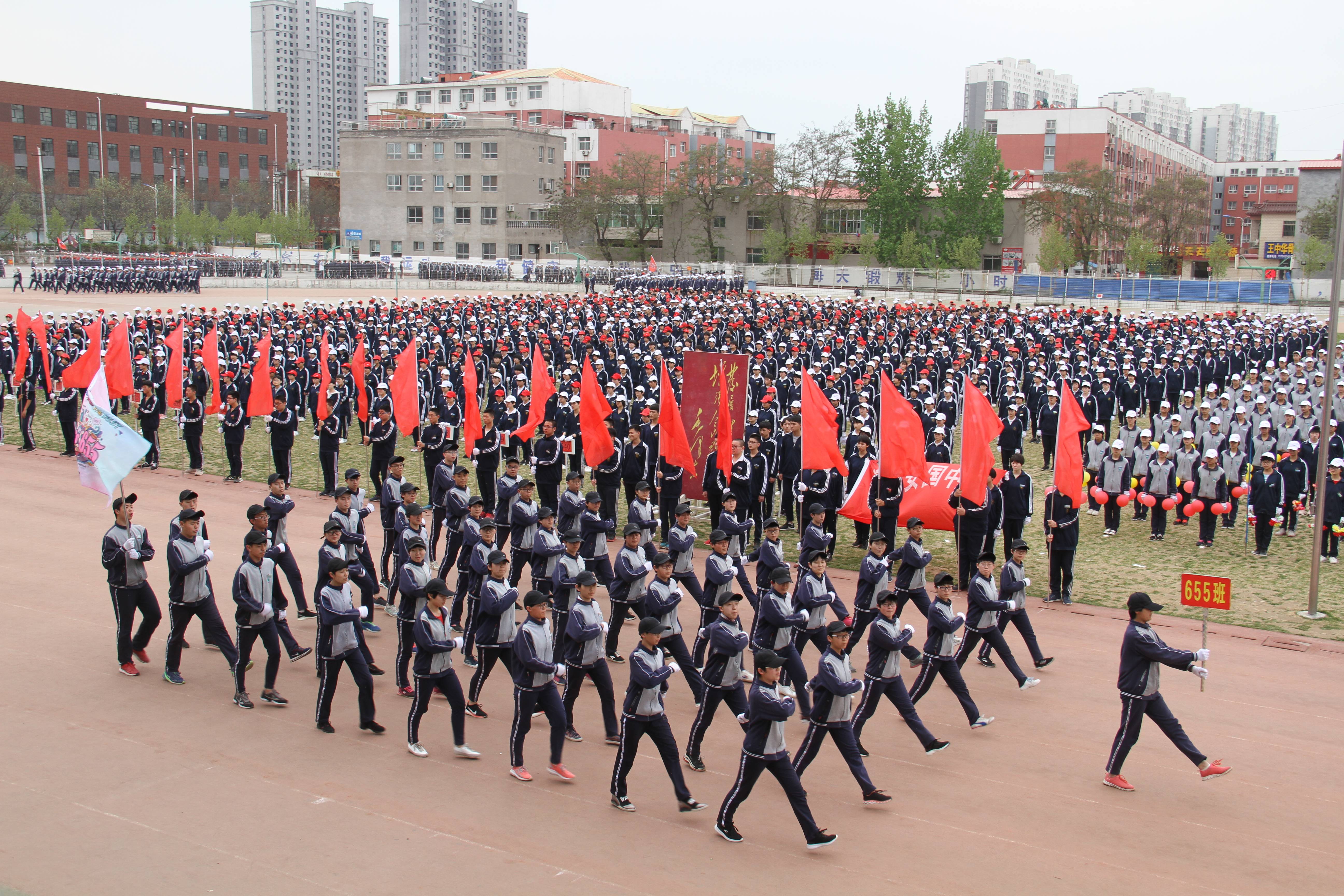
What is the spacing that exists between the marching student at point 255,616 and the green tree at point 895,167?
6447 cm

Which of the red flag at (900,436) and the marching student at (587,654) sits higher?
the red flag at (900,436)

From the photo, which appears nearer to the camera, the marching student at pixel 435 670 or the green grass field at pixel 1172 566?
the marching student at pixel 435 670

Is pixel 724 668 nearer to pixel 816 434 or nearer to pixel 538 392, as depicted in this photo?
pixel 816 434

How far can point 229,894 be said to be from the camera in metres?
6.87

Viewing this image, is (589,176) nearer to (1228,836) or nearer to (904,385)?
(904,385)

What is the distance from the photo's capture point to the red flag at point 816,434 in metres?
14.2

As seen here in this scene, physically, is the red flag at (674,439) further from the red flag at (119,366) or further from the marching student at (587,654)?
the red flag at (119,366)

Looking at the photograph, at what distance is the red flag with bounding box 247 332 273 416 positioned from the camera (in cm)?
2058

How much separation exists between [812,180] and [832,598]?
67003mm

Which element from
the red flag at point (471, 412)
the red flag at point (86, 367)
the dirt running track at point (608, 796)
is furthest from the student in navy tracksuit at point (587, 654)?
the red flag at point (86, 367)

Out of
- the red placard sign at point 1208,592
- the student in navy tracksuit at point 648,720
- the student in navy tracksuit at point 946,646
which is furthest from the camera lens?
the student in navy tracksuit at point 946,646

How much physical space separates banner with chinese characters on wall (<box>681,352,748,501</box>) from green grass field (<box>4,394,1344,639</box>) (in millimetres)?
1178

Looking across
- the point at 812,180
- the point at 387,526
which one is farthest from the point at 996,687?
the point at 812,180

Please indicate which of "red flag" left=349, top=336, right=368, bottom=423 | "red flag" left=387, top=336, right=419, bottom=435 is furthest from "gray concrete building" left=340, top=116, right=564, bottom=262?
"red flag" left=387, top=336, right=419, bottom=435
